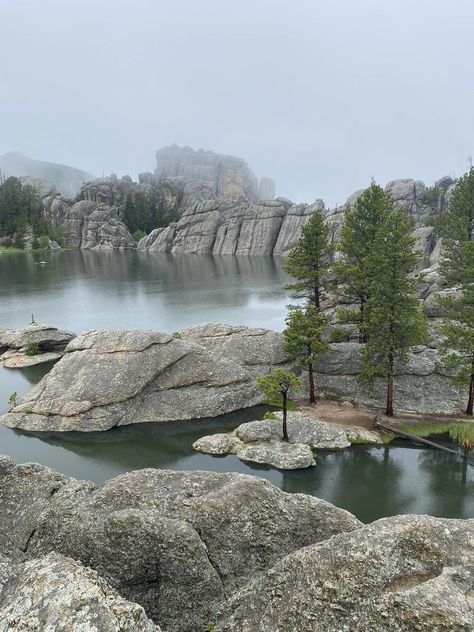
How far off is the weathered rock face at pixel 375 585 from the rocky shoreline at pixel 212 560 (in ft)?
0.08

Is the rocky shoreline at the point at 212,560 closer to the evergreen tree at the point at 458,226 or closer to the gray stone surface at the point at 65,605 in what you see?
the gray stone surface at the point at 65,605

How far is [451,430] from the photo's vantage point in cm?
3516

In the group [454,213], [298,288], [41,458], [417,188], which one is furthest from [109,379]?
[417,188]

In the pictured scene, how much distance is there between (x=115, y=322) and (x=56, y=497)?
65786mm

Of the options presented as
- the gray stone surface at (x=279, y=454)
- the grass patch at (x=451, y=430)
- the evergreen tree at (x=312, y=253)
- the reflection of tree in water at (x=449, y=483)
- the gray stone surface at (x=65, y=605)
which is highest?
the evergreen tree at (x=312, y=253)

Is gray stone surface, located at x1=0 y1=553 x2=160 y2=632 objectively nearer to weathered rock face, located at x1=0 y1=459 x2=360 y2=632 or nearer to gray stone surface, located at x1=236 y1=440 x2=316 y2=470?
weathered rock face, located at x1=0 y1=459 x2=360 y2=632

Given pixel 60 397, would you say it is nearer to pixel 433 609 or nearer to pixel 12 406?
pixel 12 406

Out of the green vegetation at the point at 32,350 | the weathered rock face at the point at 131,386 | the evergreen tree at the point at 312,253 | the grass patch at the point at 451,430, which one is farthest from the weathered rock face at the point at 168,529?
the green vegetation at the point at 32,350

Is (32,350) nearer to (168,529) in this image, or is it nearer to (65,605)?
(168,529)

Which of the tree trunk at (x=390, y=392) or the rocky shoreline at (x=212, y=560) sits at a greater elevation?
the rocky shoreline at (x=212, y=560)

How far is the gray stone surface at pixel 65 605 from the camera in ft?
24.2

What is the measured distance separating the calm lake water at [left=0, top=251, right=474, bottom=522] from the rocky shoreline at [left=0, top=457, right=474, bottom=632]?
15282 mm

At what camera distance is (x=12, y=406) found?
39.5m

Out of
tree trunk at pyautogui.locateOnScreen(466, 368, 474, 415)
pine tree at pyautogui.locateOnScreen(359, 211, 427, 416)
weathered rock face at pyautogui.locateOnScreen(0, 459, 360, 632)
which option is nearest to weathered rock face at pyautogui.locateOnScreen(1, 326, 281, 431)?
pine tree at pyautogui.locateOnScreen(359, 211, 427, 416)
